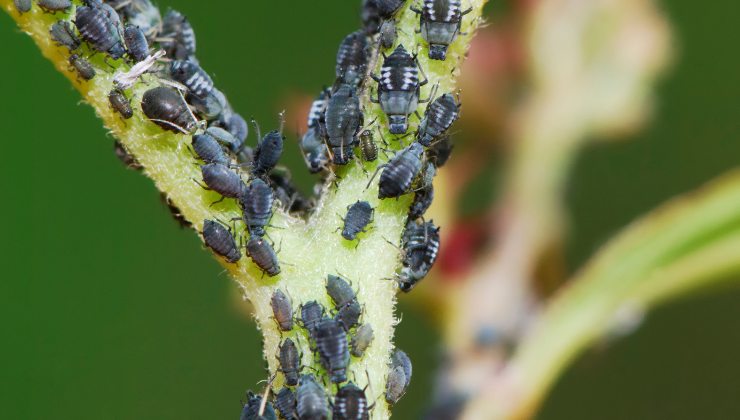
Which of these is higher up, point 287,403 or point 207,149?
point 207,149

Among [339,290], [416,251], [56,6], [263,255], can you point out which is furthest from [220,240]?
[56,6]

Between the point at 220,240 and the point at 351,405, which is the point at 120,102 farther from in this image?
the point at 351,405

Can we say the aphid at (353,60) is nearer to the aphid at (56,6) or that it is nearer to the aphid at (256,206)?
the aphid at (256,206)

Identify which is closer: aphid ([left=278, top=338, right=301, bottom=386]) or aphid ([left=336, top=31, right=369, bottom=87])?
aphid ([left=278, top=338, right=301, bottom=386])

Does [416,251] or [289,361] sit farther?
[416,251]

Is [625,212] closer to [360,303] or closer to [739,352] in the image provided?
[739,352]

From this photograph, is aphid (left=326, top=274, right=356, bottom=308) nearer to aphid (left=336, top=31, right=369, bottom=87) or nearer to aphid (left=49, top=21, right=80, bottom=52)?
aphid (left=336, top=31, right=369, bottom=87)

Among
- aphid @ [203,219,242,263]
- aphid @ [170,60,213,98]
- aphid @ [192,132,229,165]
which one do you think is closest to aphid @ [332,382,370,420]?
aphid @ [203,219,242,263]
